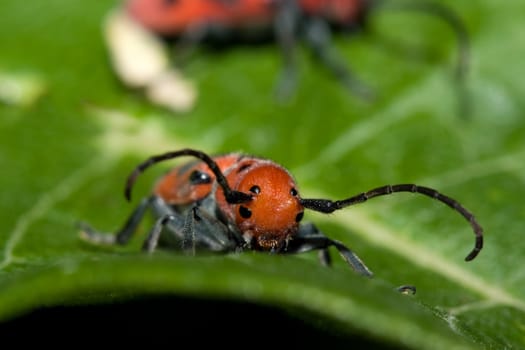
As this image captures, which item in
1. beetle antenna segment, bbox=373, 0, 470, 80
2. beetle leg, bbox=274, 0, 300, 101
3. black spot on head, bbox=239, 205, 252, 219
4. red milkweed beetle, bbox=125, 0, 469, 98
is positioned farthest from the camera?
red milkweed beetle, bbox=125, 0, 469, 98

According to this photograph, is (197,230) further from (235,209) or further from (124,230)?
(124,230)

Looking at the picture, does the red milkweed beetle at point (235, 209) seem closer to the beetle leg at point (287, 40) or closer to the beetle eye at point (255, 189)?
the beetle eye at point (255, 189)

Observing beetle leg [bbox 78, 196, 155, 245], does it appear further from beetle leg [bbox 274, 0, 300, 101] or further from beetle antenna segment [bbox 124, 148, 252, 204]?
beetle leg [bbox 274, 0, 300, 101]

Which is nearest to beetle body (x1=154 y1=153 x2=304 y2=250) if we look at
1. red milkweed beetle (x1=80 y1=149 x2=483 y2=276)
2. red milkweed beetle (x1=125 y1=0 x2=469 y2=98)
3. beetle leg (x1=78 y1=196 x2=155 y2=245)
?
red milkweed beetle (x1=80 y1=149 x2=483 y2=276)

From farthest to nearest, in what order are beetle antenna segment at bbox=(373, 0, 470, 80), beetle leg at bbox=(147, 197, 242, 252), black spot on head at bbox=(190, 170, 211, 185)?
1. beetle antenna segment at bbox=(373, 0, 470, 80)
2. black spot on head at bbox=(190, 170, 211, 185)
3. beetle leg at bbox=(147, 197, 242, 252)

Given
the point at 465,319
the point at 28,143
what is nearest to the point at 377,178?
the point at 465,319
